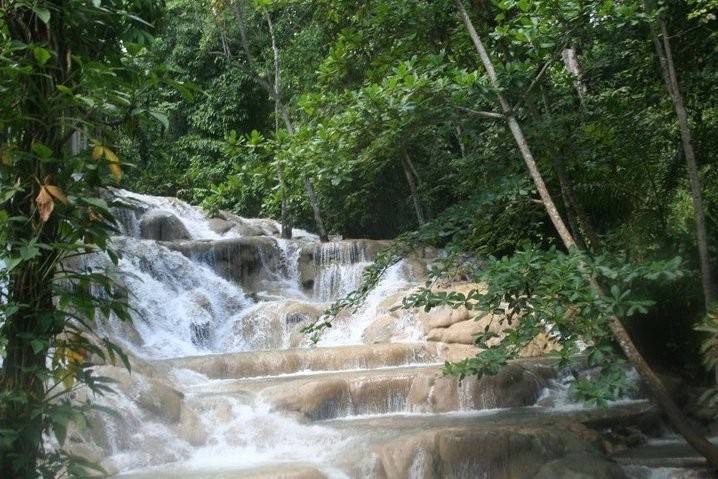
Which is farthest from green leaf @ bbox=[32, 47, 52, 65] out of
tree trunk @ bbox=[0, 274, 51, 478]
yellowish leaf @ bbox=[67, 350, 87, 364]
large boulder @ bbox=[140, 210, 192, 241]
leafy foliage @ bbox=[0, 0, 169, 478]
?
large boulder @ bbox=[140, 210, 192, 241]

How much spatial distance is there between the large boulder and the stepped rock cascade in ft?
14.3

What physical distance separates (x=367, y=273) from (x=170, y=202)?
50.1 feet

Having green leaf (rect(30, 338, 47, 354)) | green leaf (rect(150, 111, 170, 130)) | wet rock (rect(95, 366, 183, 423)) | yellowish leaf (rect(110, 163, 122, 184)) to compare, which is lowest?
wet rock (rect(95, 366, 183, 423))

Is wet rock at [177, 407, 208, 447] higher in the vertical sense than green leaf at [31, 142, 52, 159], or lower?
lower

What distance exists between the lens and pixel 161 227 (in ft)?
60.1

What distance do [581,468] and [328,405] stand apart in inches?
122

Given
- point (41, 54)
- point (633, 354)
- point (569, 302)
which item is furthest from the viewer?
point (633, 354)

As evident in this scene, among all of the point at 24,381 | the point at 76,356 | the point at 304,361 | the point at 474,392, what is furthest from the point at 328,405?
the point at 24,381

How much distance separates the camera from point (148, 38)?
108 inches

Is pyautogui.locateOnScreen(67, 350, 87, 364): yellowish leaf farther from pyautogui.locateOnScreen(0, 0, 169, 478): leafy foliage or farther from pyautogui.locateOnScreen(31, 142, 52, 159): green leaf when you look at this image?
pyautogui.locateOnScreen(31, 142, 52, 159): green leaf

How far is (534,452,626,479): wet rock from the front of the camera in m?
5.99

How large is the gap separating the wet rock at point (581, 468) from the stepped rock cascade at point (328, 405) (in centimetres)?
2

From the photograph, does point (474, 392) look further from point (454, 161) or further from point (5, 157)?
point (5, 157)

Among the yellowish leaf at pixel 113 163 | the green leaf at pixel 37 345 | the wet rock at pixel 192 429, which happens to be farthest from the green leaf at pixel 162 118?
the wet rock at pixel 192 429
